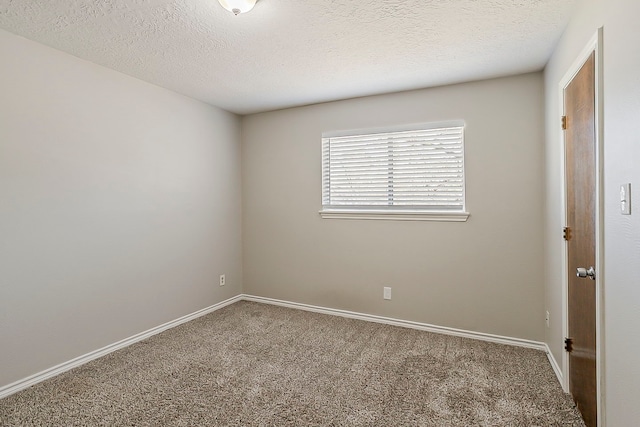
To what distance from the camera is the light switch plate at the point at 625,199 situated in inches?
47.6

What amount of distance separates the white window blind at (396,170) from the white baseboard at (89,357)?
1954 mm

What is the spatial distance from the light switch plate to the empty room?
0.01 m

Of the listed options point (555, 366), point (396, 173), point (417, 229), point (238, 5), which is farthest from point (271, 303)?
point (238, 5)

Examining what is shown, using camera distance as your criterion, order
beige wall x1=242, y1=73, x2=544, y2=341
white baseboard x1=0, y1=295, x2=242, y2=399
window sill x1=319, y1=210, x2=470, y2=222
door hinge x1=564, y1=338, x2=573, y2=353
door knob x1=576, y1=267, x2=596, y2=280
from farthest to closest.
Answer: window sill x1=319, y1=210, x2=470, y2=222
beige wall x1=242, y1=73, x2=544, y2=341
white baseboard x1=0, y1=295, x2=242, y2=399
door hinge x1=564, y1=338, x2=573, y2=353
door knob x1=576, y1=267, x2=596, y2=280

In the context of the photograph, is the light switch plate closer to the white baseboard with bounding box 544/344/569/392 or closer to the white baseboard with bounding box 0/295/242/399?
the white baseboard with bounding box 544/344/569/392

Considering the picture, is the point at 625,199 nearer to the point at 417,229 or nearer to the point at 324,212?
the point at 417,229

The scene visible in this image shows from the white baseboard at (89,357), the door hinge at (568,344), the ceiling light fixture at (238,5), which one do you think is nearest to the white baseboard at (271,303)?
the white baseboard at (89,357)

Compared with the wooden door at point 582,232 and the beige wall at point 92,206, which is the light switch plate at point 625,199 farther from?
the beige wall at point 92,206

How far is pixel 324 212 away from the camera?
12.2 ft

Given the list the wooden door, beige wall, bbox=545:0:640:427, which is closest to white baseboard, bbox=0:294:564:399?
the wooden door

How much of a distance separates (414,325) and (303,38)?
2.76m

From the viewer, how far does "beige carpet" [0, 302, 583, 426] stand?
6.31ft

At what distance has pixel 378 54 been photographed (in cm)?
248

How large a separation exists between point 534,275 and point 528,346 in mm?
620
